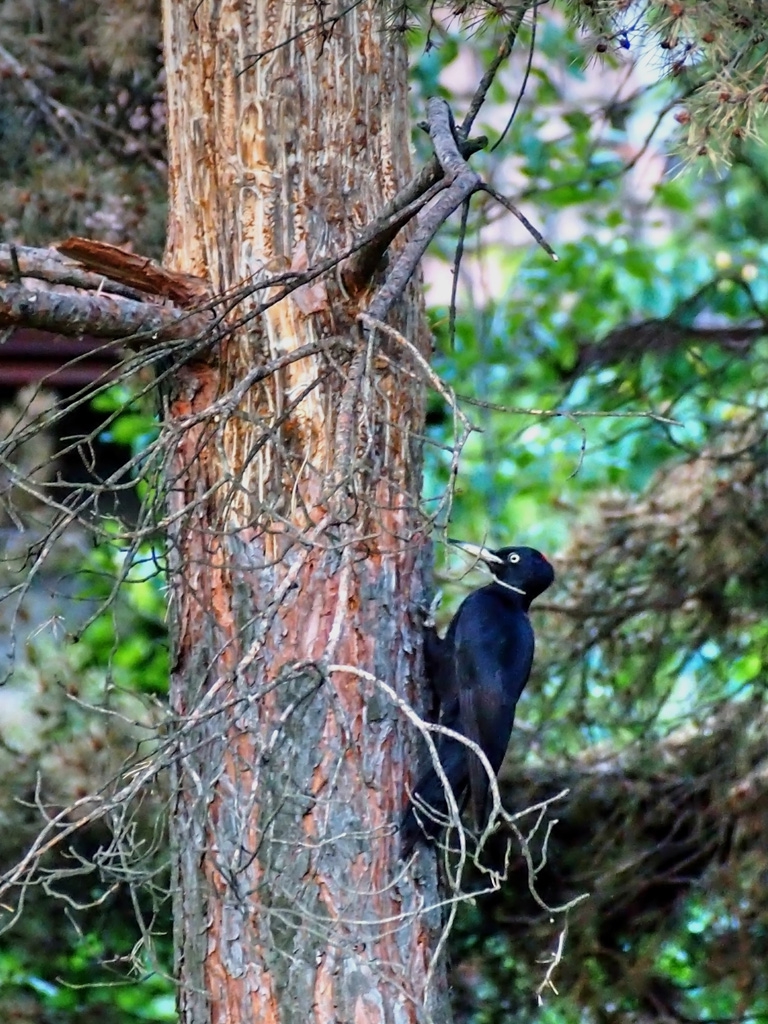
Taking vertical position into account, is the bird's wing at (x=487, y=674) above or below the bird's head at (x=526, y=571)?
below

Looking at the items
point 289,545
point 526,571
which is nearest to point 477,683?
point 526,571

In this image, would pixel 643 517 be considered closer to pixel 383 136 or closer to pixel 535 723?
pixel 535 723

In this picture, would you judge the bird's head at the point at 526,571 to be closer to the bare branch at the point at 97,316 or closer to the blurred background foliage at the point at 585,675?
the blurred background foliage at the point at 585,675

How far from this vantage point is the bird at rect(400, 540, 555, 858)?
370 centimetres

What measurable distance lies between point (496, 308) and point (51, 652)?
3.78 meters

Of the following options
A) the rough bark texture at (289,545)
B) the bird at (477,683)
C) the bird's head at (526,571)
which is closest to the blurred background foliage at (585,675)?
the bird's head at (526,571)

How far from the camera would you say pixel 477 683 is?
12.7 feet

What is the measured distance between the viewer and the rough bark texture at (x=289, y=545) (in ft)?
10.2

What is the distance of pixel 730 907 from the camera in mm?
4785

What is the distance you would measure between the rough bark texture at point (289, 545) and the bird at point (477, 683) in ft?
0.78

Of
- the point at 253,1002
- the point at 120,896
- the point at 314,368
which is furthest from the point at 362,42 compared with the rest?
the point at 120,896

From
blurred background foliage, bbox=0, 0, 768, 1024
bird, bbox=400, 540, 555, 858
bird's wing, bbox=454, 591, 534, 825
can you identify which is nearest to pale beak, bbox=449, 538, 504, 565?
bird, bbox=400, 540, 555, 858

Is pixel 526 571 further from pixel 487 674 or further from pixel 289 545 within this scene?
pixel 289 545

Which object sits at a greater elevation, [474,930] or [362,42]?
[362,42]
